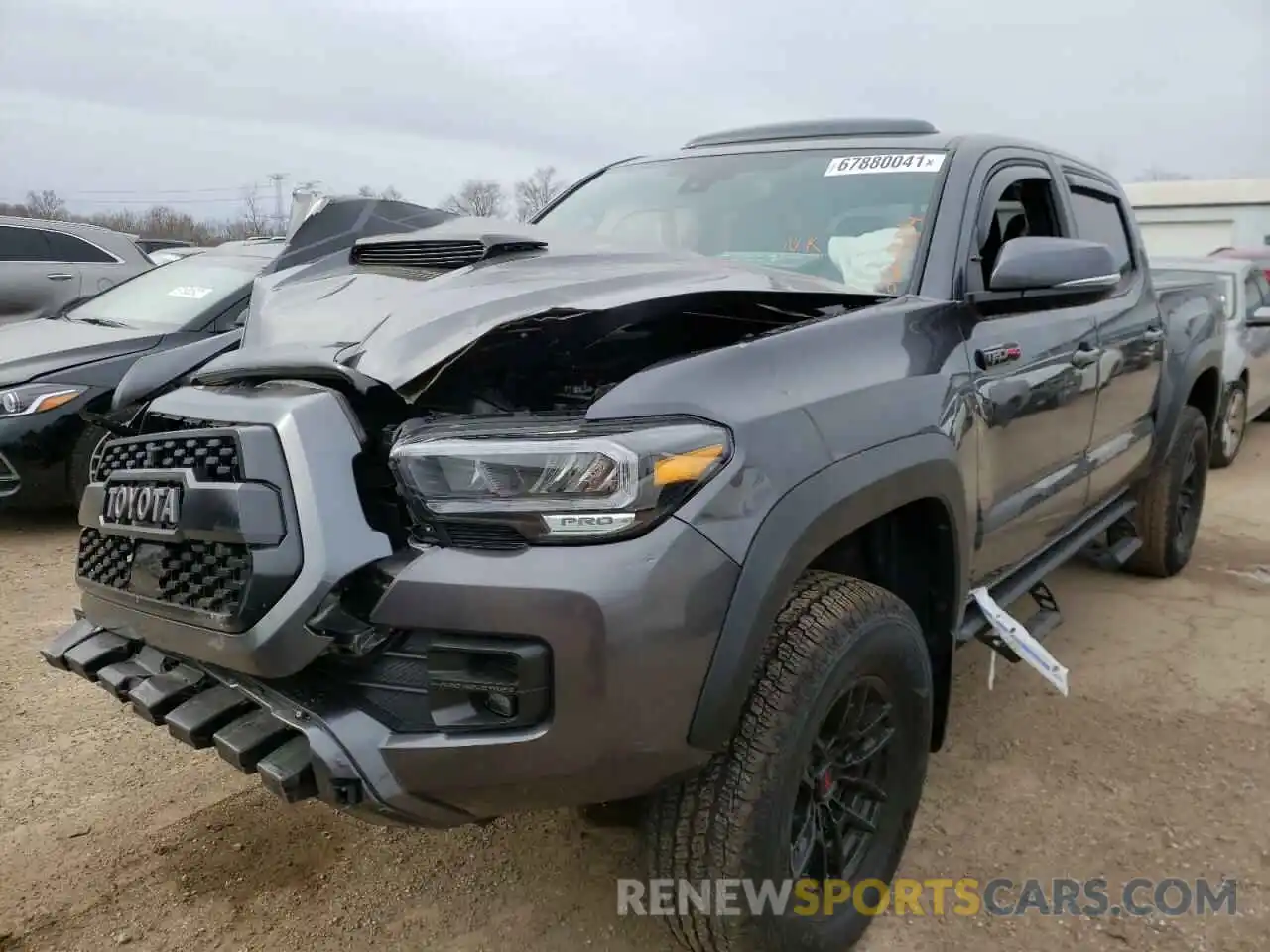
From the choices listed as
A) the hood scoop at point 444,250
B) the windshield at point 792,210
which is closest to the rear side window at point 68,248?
the windshield at point 792,210

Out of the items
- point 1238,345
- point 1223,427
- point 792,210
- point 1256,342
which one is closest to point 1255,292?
point 1256,342

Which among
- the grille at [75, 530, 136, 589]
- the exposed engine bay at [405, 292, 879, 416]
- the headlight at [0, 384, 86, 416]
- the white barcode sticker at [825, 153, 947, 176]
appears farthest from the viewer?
the headlight at [0, 384, 86, 416]

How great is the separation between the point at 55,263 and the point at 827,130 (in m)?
8.80

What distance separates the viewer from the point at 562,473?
165 centimetres

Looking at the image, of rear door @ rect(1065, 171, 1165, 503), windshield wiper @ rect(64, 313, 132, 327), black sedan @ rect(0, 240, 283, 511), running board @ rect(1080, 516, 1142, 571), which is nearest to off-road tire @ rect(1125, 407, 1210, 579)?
running board @ rect(1080, 516, 1142, 571)

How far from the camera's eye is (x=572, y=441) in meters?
1.66

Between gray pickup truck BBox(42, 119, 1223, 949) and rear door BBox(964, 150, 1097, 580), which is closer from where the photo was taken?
gray pickup truck BBox(42, 119, 1223, 949)

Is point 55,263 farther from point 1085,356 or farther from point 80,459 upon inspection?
point 1085,356

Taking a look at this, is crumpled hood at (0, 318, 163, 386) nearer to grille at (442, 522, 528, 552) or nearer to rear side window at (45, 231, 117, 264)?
rear side window at (45, 231, 117, 264)

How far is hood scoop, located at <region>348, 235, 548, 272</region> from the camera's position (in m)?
2.38

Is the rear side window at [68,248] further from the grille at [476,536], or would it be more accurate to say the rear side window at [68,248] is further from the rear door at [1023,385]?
the grille at [476,536]

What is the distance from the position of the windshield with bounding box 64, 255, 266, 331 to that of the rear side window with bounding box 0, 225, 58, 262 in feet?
12.1

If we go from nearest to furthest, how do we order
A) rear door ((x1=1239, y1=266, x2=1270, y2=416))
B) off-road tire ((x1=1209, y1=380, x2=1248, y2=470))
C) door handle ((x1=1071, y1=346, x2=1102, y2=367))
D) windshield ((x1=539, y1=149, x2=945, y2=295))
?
windshield ((x1=539, y1=149, x2=945, y2=295)) < door handle ((x1=1071, y1=346, x2=1102, y2=367)) < off-road tire ((x1=1209, y1=380, x2=1248, y2=470)) < rear door ((x1=1239, y1=266, x2=1270, y2=416))
